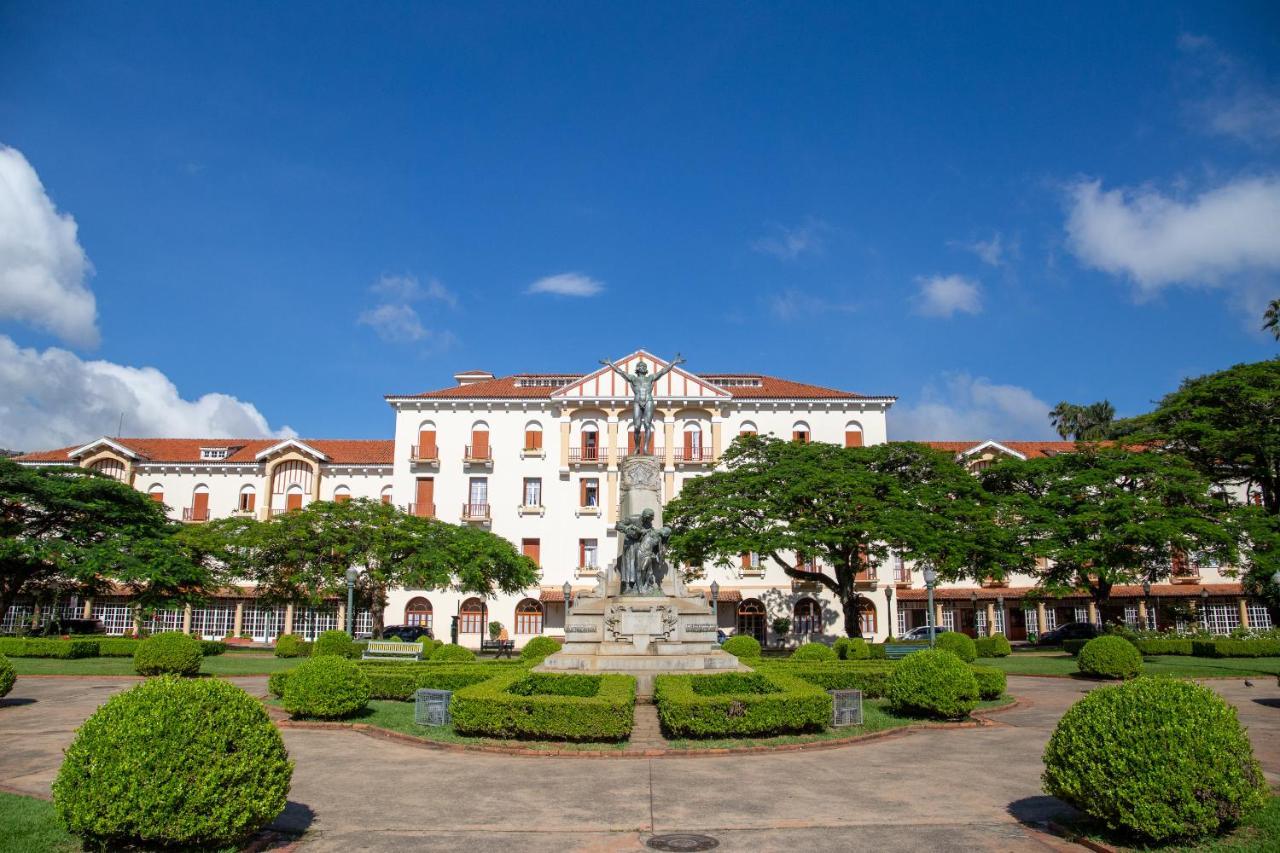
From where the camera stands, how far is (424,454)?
169 feet

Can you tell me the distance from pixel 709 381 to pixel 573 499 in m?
11.4

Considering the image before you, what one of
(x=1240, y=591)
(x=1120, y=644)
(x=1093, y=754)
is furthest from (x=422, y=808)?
(x=1240, y=591)

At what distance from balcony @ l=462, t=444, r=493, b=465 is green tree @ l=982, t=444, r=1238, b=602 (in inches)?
1119

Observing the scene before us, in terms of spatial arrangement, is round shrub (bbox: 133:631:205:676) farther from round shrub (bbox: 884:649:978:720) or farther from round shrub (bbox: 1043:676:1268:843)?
round shrub (bbox: 1043:676:1268:843)

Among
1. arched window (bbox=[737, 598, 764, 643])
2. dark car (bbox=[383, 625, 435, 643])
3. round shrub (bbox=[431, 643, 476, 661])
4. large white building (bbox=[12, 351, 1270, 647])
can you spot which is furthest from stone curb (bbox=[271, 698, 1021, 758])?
arched window (bbox=[737, 598, 764, 643])

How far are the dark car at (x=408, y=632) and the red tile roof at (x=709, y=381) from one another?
44.6ft

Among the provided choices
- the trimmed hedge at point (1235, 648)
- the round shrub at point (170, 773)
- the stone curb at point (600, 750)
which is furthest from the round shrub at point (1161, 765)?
the trimmed hedge at point (1235, 648)

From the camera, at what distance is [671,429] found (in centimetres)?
5091

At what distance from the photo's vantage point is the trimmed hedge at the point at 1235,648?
108 feet

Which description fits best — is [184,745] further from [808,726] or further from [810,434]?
[810,434]

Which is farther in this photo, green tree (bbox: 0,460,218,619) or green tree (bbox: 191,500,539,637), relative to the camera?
green tree (bbox: 191,500,539,637)

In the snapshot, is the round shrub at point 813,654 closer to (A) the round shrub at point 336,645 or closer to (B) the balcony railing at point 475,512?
(A) the round shrub at point 336,645

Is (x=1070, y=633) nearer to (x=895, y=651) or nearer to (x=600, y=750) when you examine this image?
(x=895, y=651)

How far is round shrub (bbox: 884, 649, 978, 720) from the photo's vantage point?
16.6 meters
